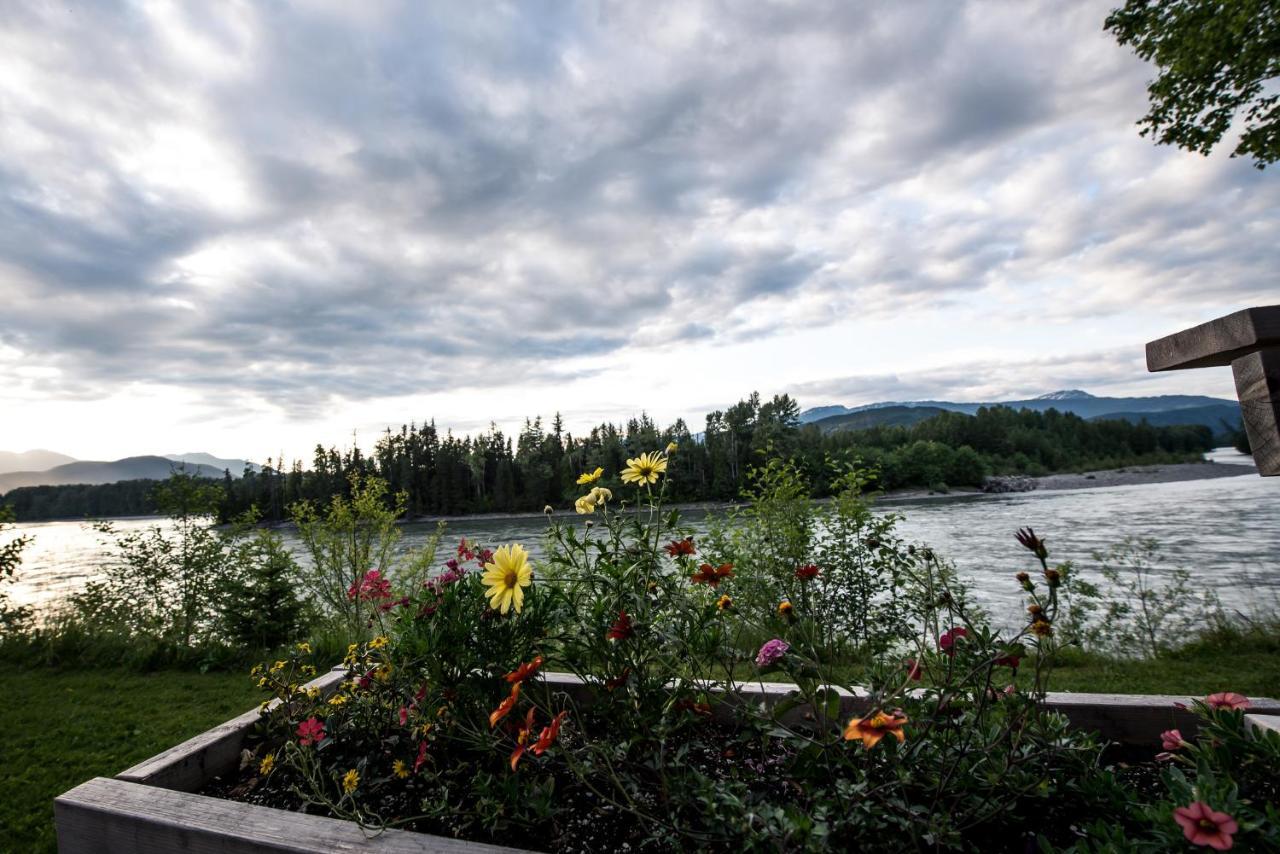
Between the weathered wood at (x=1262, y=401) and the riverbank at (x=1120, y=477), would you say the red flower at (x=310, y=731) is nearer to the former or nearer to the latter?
the weathered wood at (x=1262, y=401)

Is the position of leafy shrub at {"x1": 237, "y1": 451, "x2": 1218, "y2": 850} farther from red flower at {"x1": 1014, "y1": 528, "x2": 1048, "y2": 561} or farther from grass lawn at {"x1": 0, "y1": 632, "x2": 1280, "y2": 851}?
grass lawn at {"x1": 0, "y1": 632, "x2": 1280, "y2": 851}

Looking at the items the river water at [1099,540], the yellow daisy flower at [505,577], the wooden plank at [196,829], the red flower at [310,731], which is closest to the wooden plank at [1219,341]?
the yellow daisy flower at [505,577]

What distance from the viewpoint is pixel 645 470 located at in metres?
1.85

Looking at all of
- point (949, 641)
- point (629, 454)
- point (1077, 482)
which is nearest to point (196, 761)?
point (949, 641)

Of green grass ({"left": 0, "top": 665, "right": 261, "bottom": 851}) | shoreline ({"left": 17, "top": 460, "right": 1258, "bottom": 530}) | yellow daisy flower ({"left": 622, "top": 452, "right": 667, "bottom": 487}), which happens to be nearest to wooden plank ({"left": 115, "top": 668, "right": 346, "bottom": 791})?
green grass ({"left": 0, "top": 665, "right": 261, "bottom": 851})

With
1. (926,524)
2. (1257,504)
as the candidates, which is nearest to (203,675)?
(926,524)

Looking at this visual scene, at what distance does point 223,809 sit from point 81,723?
2.87m

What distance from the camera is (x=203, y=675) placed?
15.3ft

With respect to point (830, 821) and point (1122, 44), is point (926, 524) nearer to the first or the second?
point (1122, 44)

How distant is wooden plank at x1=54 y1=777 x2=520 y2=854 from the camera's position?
1328 millimetres

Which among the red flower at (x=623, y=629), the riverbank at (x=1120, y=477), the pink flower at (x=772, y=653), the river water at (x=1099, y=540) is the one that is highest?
the red flower at (x=623, y=629)

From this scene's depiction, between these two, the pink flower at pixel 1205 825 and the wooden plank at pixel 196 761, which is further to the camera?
the wooden plank at pixel 196 761

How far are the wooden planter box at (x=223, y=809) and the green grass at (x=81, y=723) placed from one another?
0.76m

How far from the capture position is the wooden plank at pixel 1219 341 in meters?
1.07
